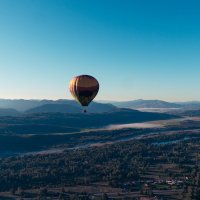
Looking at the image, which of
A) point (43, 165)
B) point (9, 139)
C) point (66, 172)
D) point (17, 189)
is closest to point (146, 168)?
point (66, 172)

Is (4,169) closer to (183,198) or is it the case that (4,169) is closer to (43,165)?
(43,165)

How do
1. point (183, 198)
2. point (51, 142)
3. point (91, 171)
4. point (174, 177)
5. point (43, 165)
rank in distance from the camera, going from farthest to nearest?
1. point (51, 142)
2. point (43, 165)
3. point (91, 171)
4. point (174, 177)
5. point (183, 198)

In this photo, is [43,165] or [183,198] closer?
[183,198]

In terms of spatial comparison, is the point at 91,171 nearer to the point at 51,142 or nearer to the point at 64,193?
the point at 64,193

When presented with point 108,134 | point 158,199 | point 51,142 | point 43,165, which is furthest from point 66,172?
point 108,134

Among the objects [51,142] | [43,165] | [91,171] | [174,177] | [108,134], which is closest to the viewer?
[174,177]
